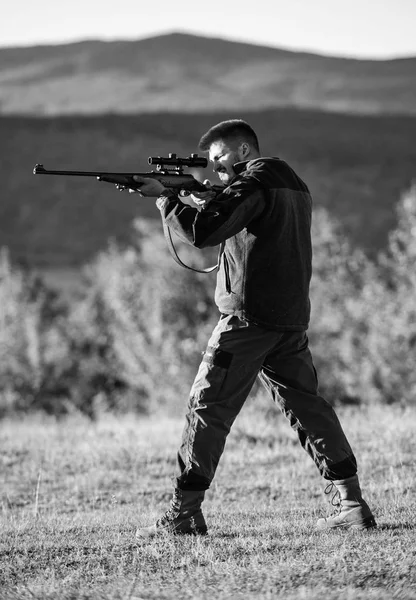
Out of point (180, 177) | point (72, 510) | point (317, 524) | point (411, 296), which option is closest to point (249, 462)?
point (72, 510)

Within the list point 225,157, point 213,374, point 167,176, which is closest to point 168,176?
point 167,176

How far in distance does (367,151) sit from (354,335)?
117m

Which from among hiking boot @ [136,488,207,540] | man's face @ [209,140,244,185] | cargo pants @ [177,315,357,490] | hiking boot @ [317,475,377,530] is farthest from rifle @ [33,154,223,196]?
hiking boot @ [317,475,377,530]

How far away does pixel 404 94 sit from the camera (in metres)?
177

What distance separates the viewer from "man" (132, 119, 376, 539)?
16.4ft

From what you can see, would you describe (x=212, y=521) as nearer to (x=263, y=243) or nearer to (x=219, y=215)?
(x=263, y=243)

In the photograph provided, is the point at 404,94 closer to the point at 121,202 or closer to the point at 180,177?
the point at 121,202

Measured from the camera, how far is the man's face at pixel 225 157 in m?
5.29

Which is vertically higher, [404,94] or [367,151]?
[404,94]

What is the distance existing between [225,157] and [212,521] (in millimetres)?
2224

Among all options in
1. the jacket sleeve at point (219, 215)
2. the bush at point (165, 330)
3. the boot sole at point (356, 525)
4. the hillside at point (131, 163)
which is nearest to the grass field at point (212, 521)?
the boot sole at point (356, 525)

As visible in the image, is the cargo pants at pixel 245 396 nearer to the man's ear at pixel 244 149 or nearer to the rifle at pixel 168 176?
the rifle at pixel 168 176

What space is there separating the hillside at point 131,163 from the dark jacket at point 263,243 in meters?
100

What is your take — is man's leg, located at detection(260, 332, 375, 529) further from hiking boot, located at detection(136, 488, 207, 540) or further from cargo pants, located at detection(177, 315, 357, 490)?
hiking boot, located at detection(136, 488, 207, 540)
